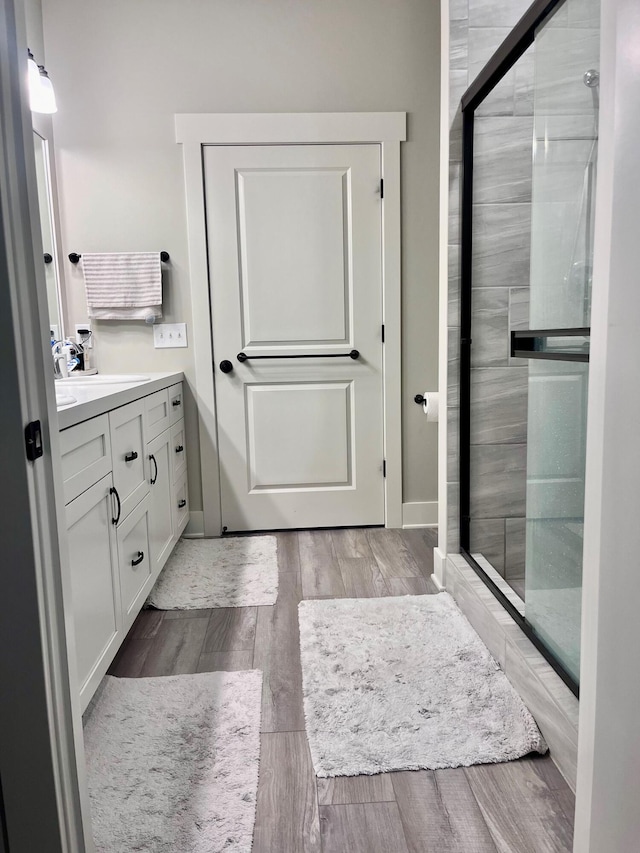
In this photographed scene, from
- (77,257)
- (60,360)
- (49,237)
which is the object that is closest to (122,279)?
(77,257)

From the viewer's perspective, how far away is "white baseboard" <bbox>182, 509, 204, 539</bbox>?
313 cm

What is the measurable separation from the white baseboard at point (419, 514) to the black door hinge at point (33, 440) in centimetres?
252

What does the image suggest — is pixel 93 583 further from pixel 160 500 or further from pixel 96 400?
pixel 160 500

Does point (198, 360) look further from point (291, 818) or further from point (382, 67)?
point (291, 818)

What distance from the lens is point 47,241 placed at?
284 cm

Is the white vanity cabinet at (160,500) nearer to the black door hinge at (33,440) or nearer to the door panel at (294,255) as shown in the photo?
the door panel at (294,255)

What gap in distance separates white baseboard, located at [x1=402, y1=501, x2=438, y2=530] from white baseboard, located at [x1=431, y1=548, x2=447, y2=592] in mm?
699

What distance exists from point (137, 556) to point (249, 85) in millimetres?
2221

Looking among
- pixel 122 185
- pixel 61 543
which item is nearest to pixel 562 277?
pixel 61 543

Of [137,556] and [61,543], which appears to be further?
[137,556]

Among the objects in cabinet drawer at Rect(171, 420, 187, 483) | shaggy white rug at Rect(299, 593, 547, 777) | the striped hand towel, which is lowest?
shaggy white rug at Rect(299, 593, 547, 777)

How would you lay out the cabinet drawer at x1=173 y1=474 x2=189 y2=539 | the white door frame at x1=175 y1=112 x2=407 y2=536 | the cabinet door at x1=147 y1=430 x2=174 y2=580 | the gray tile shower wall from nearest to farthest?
the gray tile shower wall, the cabinet door at x1=147 y1=430 x2=174 y2=580, the cabinet drawer at x1=173 y1=474 x2=189 y2=539, the white door frame at x1=175 y1=112 x2=407 y2=536

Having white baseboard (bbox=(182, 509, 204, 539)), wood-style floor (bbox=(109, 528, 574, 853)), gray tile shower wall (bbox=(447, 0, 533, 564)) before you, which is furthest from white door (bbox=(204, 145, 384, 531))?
wood-style floor (bbox=(109, 528, 574, 853))

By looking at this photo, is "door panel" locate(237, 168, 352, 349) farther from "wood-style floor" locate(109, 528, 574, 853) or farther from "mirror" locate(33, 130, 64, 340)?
"wood-style floor" locate(109, 528, 574, 853)
